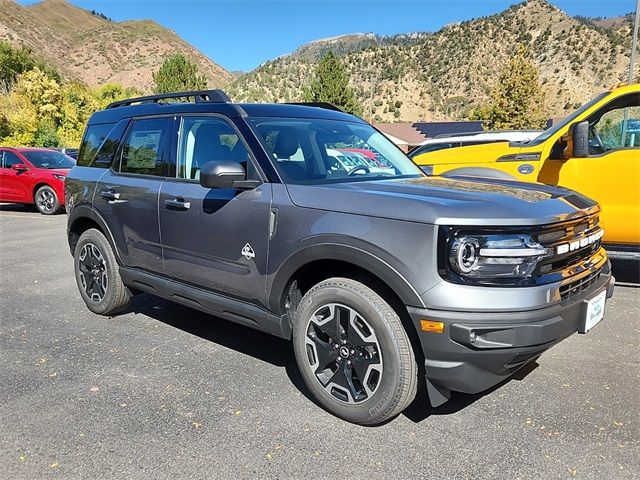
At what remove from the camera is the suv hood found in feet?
8.11

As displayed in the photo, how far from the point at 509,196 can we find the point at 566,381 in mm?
1475

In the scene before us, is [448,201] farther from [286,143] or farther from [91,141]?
[91,141]

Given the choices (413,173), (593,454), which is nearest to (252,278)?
(413,173)

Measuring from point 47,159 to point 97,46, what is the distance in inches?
5051

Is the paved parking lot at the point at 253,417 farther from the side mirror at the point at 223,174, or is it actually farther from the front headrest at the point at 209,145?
the front headrest at the point at 209,145

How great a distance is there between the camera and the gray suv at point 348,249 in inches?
96.1

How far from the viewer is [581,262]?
2889 mm

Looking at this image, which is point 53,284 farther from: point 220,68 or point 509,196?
point 220,68

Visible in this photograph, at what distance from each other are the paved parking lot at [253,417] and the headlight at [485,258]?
937 mm

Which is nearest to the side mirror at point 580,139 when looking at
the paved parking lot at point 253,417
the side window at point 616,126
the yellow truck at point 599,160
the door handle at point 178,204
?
the yellow truck at point 599,160

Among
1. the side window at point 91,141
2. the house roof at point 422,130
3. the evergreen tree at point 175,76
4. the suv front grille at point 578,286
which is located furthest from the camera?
the evergreen tree at point 175,76

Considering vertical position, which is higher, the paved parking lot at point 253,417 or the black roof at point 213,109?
the black roof at point 213,109

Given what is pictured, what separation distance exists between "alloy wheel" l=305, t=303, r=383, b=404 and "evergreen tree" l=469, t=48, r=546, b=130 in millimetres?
30446

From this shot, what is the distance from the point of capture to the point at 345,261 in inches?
108
